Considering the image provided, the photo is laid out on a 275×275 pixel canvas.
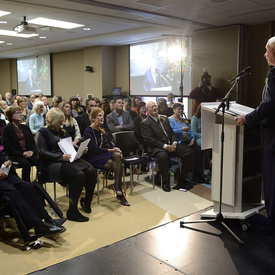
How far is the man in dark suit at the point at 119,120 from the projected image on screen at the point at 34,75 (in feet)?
26.0

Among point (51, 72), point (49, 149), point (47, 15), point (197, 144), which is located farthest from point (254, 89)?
point (51, 72)

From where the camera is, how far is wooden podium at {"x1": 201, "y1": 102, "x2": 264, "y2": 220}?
9.90 ft

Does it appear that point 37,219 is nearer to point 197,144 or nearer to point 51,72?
point 197,144

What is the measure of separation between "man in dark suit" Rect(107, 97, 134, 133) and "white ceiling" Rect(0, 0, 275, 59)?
1625mm

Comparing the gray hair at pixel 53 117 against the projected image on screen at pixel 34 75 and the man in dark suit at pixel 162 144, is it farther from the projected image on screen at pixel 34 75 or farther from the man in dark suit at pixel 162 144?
the projected image on screen at pixel 34 75

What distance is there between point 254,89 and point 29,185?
5582 mm

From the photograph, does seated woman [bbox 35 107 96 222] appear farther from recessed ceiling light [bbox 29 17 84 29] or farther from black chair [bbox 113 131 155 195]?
recessed ceiling light [bbox 29 17 84 29]

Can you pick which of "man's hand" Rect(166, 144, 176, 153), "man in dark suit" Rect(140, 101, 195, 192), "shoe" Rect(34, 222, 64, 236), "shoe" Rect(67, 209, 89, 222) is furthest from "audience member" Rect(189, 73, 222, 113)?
"shoe" Rect(34, 222, 64, 236)

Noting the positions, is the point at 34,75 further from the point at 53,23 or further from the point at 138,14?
the point at 138,14

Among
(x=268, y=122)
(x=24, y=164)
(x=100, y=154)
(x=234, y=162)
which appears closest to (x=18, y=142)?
(x=24, y=164)

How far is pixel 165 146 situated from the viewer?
4.64 meters

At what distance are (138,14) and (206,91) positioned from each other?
220 cm

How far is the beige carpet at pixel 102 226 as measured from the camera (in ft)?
8.74

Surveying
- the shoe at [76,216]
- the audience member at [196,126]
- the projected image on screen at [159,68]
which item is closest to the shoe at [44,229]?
the shoe at [76,216]
